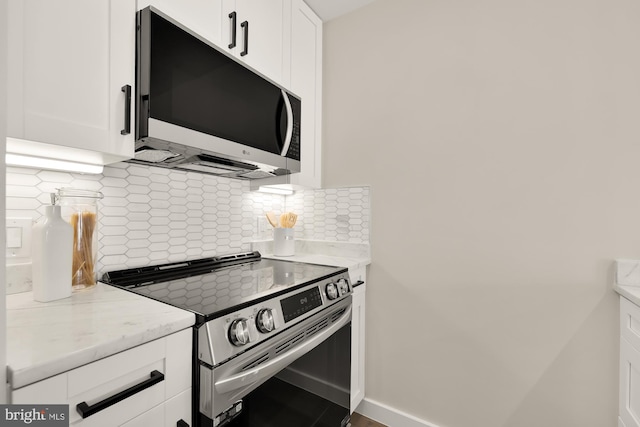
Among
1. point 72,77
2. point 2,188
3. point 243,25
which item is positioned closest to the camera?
point 2,188

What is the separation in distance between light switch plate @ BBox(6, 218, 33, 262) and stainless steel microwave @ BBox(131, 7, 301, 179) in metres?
A: 0.43

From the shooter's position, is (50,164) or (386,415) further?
(386,415)

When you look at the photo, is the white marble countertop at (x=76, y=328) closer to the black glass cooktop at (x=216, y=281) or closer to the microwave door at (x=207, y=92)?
the black glass cooktop at (x=216, y=281)

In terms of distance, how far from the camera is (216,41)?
129 cm

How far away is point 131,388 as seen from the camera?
0.70m

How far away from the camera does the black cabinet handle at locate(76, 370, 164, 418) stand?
618 millimetres

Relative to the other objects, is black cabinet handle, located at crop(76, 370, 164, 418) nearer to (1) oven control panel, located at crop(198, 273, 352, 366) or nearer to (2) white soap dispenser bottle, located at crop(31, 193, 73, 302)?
(1) oven control panel, located at crop(198, 273, 352, 366)

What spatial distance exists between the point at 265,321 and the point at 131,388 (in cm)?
40

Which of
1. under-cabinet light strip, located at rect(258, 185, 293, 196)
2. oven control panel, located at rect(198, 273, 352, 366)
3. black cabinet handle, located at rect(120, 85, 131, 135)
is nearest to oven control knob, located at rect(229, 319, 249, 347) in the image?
oven control panel, located at rect(198, 273, 352, 366)

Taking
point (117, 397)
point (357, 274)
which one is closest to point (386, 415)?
point (357, 274)

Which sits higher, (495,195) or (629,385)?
(495,195)

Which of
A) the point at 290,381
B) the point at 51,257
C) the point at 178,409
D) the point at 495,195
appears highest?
the point at 495,195

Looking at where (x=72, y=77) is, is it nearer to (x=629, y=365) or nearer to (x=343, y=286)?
(x=343, y=286)

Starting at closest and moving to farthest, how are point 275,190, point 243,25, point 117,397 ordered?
point 117,397 < point 243,25 < point 275,190
